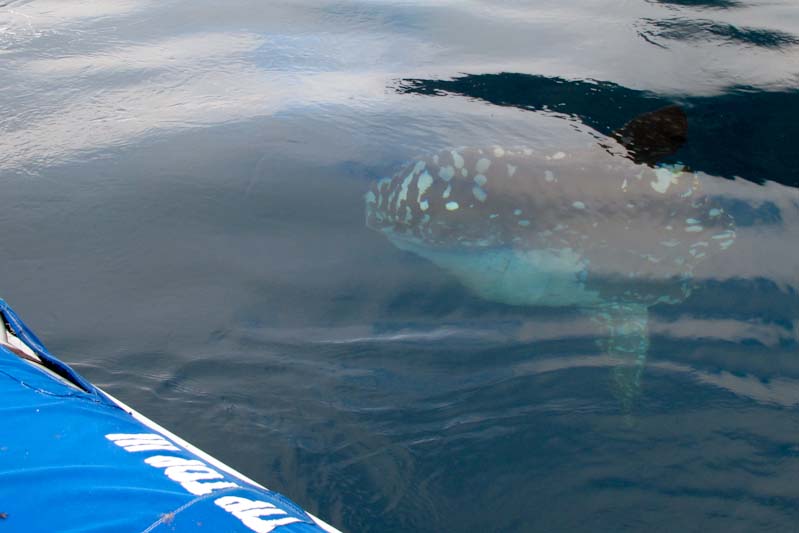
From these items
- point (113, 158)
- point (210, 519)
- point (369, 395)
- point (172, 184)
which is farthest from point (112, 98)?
point (210, 519)

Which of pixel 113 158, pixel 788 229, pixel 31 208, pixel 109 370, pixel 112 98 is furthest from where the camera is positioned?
pixel 112 98

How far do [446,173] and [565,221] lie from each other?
888 millimetres

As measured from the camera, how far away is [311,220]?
4.85 metres

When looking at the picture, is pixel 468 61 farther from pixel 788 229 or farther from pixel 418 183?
pixel 788 229

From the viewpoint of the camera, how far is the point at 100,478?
2045mm

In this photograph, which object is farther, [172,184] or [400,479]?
[172,184]

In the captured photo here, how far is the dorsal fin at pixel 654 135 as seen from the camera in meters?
4.90

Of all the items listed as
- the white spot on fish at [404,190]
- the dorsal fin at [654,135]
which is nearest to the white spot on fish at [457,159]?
the white spot on fish at [404,190]

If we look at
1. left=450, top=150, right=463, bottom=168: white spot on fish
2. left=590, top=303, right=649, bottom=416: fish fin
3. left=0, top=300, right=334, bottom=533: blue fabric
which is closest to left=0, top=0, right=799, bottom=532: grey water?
left=590, top=303, right=649, bottom=416: fish fin

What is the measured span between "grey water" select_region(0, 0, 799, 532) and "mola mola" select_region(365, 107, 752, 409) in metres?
0.03

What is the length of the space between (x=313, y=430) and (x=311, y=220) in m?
1.83

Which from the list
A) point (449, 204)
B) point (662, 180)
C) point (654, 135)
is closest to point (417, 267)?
point (449, 204)

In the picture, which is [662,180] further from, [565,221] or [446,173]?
[446,173]

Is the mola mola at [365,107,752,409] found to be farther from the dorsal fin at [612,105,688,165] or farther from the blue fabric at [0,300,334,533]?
the blue fabric at [0,300,334,533]
